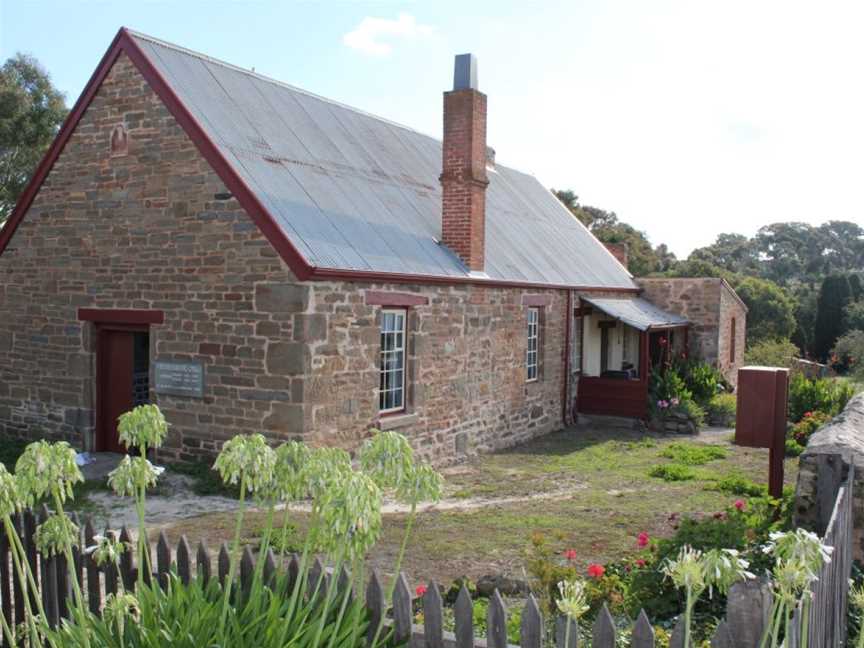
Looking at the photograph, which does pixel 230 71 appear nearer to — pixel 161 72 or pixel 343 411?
pixel 161 72

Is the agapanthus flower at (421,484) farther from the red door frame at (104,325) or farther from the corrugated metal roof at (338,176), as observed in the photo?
the red door frame at (104,325)

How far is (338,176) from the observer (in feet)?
45.0

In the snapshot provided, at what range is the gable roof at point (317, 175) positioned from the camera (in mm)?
11320

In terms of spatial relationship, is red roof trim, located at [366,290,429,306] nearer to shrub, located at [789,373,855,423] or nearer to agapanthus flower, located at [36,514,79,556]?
agapanthus flower, located at [36,514,79,556]

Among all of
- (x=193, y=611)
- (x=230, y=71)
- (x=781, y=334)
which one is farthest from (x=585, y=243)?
(x=193, y=611)

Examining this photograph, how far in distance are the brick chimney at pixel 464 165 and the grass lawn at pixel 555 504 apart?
12.6 feet

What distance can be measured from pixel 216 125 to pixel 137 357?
3987mm

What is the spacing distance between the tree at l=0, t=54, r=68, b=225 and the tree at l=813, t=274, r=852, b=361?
3226 centimetres

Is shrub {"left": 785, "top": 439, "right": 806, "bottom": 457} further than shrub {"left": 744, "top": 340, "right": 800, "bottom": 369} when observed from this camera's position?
No

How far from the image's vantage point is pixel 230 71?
45.5ft

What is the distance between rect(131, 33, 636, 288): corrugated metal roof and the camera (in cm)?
1172

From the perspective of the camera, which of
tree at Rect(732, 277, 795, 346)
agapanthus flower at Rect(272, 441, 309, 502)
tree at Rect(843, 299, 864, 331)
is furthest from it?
tree at Rect(843, 299, 864, 331)

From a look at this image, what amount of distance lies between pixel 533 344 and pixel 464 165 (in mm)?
4437

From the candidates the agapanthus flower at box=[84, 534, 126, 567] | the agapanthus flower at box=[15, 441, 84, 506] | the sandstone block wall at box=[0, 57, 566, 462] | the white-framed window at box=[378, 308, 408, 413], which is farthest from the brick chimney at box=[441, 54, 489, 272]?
the agapanthus flower at box=[15, 441, 84, 506]
